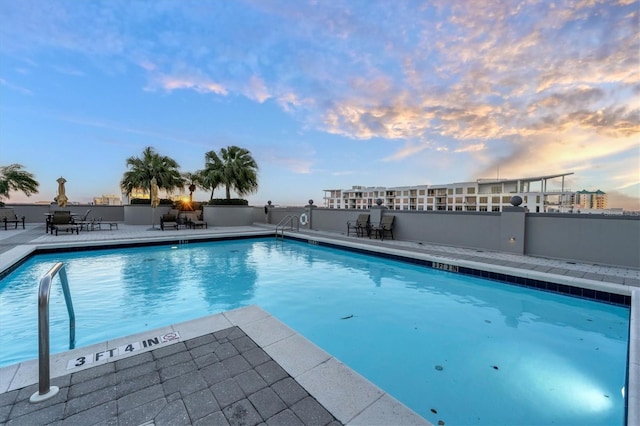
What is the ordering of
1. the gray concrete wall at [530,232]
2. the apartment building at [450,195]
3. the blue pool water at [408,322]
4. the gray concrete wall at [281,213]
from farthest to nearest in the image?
1. the apartment building at [450,195]
2. the gray concrete wall at [281,213]
3. the gray concrete wall at [530,232]
4. the blue pool water at [408,322]

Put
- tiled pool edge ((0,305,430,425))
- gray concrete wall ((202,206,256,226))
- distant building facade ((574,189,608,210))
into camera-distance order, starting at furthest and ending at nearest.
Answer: gray concrete wall ((202,206,256,226)), distant building facade ((574,189,608,210)), tiled pool edge ((0,305,430,425))

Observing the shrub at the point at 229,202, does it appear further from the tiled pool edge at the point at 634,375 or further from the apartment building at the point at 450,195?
the apartment building at the point at 450,195

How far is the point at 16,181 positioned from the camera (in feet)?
41.3

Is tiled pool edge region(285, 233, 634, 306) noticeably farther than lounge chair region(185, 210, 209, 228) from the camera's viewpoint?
No

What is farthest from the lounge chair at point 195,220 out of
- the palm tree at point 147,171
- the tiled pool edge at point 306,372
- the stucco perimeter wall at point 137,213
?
the tiled pool edge at point 306,372

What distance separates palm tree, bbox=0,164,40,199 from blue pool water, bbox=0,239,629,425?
9.15 meters

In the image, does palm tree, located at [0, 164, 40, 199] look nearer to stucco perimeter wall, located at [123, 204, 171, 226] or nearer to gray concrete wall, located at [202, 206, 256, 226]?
stucco perimeter wall, located at [123, 204, 171, 226]

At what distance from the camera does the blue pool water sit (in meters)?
2.31

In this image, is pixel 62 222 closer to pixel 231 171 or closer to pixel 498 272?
pixel 231 171

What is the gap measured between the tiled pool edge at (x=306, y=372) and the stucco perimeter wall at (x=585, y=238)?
22.8ft

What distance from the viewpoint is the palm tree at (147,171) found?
1614 cm

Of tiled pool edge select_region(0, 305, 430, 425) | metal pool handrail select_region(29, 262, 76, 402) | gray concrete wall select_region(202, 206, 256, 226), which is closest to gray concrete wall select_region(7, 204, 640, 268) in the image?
gray concrete wall select_region(202, 206, 256, 226)

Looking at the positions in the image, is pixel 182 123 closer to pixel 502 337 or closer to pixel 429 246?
pixel 429 246

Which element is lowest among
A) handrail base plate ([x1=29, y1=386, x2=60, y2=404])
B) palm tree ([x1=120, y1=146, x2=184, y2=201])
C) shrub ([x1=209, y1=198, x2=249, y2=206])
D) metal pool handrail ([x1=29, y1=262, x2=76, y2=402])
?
handrail base plate ([x1=29, y1=386, x2=60, y2=404])
